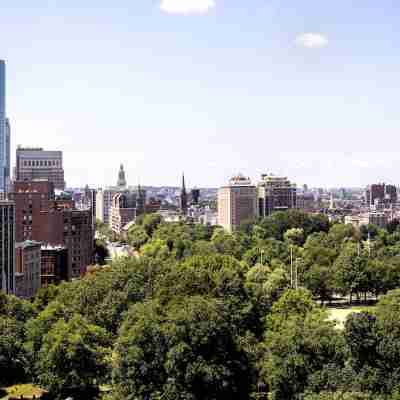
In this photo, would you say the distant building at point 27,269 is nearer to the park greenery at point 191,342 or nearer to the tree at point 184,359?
the park greenery at point 191,342

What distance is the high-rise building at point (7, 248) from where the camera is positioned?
93938mm

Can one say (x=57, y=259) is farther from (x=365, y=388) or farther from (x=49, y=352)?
(x=365, y=388)

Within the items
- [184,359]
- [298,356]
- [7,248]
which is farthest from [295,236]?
[298,356]

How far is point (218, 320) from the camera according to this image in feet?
174

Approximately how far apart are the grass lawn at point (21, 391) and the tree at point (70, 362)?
8.68 ft

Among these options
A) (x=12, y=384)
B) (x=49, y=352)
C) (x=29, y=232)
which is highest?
(x=29, y=232)

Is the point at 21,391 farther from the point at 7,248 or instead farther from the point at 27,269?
the point at 27,269

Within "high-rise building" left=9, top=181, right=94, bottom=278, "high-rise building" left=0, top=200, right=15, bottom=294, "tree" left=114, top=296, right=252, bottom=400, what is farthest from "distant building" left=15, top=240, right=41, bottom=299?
"tree" left=114, top=296, right=252, bottom=400

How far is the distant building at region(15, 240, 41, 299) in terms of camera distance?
99938 millimetres

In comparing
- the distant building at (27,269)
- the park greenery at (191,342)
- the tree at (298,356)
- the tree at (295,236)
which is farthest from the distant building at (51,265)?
the tree at (295,236)

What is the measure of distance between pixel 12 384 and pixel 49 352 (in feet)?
30.1

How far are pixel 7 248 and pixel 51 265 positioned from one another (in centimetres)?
1532

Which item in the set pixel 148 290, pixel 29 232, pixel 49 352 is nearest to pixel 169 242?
pixel 29 232

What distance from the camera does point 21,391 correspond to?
2387 inches
